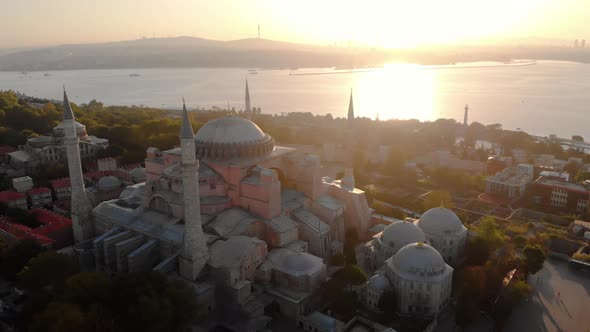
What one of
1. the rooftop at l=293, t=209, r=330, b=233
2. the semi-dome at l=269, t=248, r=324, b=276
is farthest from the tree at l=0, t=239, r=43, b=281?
the rooftop at l=293, t=209, r=330, b=233

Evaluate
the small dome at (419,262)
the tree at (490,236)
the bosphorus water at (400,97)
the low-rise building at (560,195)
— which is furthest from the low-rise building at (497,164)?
the bosphorus water at (400,97)

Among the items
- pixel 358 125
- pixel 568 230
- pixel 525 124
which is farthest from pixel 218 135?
pixel 525 124

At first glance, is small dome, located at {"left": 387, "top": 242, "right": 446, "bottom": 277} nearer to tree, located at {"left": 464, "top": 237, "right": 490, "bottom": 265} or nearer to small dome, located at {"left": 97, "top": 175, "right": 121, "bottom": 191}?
tree, located at {"left": 464, "top": 237, "right": 490, "bottom": 265}

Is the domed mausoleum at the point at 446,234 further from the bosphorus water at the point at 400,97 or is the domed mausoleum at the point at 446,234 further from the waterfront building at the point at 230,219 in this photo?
the bosphorus water at the point at 400,97

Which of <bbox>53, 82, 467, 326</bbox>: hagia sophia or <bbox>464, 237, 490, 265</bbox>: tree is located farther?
<bbox>464, 237, 490, 265</bbox>: tree

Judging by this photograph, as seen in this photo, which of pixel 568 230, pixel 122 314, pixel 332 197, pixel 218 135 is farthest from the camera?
pixel 568 230

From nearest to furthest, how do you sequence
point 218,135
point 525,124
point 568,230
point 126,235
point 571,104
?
point 126,235
point 218,135
point 568,230
point 525,124
point 571,104

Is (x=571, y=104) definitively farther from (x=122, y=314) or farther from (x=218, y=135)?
(x=122, y=314)
